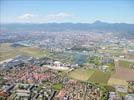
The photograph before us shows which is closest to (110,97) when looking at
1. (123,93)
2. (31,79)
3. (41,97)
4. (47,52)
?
(123,93)

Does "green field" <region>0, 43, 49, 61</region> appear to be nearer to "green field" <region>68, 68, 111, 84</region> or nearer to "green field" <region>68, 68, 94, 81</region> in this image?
"green field" <region>68, 68, 94, 81</region>

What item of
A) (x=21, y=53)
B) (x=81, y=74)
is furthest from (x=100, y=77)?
(x=21, y=53)

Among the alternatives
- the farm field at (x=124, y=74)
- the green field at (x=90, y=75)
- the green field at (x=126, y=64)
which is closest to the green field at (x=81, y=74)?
the green field at (x=90, y=75)

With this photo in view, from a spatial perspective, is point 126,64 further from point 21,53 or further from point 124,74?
point 21,53

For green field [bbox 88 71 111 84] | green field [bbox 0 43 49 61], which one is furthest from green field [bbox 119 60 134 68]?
green field [bbox 0 43 49 61]

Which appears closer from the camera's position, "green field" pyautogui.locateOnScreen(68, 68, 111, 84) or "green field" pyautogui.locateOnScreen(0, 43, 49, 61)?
"green field" pyautogui.locateOnScreen(68, 68, 111, 84)

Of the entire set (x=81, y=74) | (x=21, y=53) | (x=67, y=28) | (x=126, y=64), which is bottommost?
(x=67, y=28)

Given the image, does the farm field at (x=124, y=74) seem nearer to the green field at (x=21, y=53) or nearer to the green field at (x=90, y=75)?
the green field at (x=90, y=75)

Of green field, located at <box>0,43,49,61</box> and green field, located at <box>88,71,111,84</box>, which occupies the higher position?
green field, located at <box>88,71,111,84</box>
